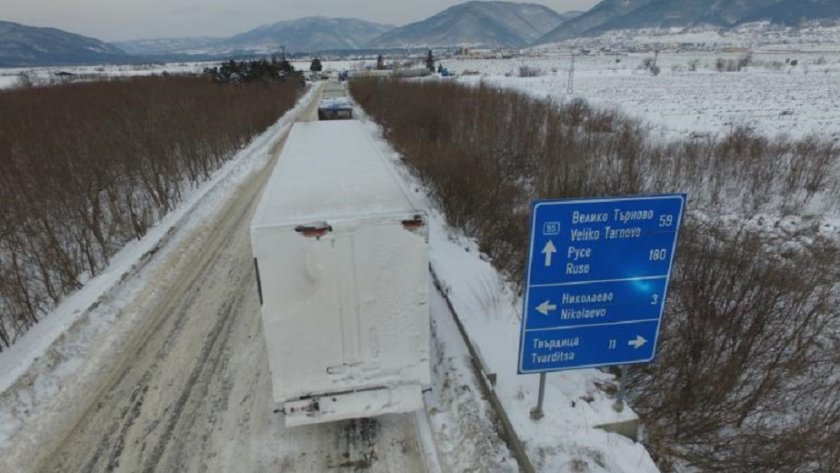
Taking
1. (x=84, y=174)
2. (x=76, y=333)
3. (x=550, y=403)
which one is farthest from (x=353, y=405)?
(x=84, y=174)

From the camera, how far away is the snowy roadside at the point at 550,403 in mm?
4398

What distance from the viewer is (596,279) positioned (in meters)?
4.04

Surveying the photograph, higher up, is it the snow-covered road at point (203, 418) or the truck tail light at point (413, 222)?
the truck tail light at point (413, 222)

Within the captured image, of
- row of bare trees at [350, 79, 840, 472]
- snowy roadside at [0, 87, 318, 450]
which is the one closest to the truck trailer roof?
snowy roadside at [0, 87, 318, 450]

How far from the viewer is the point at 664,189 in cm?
1448

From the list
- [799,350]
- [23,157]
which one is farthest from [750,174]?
[23,157]

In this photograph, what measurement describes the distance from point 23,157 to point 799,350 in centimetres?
1564

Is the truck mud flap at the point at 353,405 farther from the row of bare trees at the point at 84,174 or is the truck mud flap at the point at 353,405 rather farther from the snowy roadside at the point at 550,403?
the row of bare trees at the point at 84,174

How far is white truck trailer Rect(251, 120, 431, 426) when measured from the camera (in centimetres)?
404

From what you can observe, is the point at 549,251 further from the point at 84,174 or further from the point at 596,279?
the point at 84,174

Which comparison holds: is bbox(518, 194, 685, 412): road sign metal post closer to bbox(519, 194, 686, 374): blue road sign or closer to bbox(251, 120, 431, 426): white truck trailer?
bbox(519, 194, 686, 374): blue road sign

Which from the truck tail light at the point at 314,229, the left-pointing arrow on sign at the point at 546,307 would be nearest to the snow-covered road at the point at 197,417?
the left-pointing arrow on sign at the point at 546,307

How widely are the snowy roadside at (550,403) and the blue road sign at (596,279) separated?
774 millimetres

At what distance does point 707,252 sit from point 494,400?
5284mm
